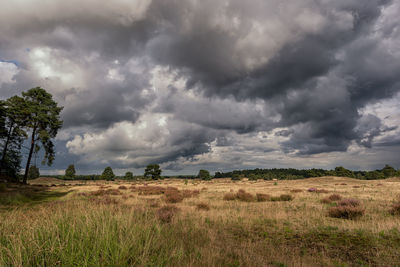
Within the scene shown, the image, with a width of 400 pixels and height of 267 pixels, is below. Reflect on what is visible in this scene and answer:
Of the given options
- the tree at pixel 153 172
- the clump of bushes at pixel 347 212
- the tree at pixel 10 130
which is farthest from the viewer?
the tree at pixel 153 172

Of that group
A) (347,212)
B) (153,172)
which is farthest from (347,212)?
(153,172)

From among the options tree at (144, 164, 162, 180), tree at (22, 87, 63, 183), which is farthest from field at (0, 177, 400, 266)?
tree at (144, 164, 162, 180)

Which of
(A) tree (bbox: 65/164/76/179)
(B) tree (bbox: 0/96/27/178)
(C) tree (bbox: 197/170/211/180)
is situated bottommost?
(C) tree (bbox: 197/170/211/180)

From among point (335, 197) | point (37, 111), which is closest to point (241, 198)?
point (335, 197)

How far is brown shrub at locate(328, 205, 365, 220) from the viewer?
9.27 metres

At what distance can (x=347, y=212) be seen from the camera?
9.46 m

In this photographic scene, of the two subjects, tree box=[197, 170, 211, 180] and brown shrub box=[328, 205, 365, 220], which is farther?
tree box=[197, 170, 211, 180]

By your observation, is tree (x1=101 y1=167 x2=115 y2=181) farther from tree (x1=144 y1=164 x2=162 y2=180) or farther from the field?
the field

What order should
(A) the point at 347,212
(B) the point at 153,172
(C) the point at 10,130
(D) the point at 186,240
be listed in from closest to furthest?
(D) the point at 186,240
(A) the point at 347,212
(C) the point at 10,130
(B) the point at 153,172

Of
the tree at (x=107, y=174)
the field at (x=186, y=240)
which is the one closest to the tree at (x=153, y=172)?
the tree at (x=107, y=174)

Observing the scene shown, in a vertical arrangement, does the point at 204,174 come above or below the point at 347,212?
below

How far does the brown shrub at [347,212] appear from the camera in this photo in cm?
927

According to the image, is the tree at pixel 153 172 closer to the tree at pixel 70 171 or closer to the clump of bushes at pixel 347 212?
the tree at pixel 70 171

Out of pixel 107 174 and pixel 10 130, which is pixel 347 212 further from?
pixel 107 174
